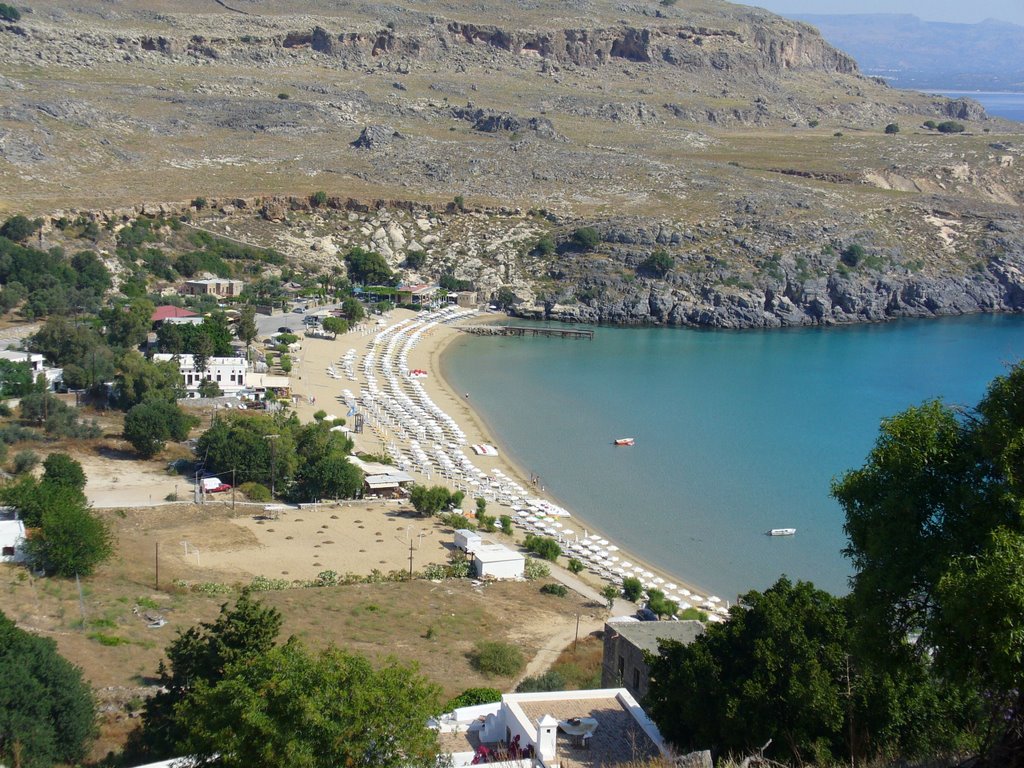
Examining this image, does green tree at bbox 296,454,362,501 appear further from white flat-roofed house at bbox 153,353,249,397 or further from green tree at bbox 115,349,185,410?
white flat-roofed house at bbox 153,353,249,397

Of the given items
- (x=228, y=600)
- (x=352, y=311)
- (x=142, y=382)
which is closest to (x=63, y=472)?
(x=228, y=600)

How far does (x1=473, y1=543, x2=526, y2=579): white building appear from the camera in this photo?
23.4 metres

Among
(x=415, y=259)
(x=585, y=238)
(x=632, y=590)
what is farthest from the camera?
(x=585, y=238)

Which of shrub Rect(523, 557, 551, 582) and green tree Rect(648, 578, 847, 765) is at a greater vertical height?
green tree Rect(648, 578, 847, 765)

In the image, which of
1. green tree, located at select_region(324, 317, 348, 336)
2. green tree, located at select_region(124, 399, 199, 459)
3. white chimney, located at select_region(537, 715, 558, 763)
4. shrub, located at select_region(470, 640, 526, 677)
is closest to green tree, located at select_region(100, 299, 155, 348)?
green tree, located at select_region(324, 317, 348, 336)

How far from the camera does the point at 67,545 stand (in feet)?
65.9

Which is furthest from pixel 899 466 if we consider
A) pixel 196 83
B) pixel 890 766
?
pixel 196 83

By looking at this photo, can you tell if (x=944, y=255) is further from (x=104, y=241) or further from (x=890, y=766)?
(x=890, y=766)

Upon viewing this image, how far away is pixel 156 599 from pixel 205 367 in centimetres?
1848

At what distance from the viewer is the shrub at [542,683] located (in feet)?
52.9

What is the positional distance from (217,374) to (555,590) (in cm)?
1877

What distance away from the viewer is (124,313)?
41031 millimetres

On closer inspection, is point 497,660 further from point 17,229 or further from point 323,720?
point 17,229

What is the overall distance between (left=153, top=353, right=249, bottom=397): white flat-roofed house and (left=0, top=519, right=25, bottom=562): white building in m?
15.8
